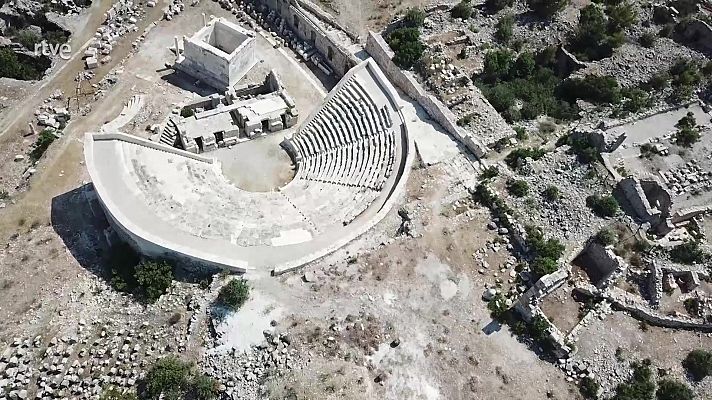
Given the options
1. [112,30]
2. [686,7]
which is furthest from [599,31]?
[112,30]

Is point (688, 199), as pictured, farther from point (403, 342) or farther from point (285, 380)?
point (285, 380)

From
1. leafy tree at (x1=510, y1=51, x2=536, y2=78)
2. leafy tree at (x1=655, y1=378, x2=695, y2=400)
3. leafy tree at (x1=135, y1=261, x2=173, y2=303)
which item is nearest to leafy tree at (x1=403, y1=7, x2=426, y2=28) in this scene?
leafy tree at (x1=510, y1=51, x2=536, y2=78)

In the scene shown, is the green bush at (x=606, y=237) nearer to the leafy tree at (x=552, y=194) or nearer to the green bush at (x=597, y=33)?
the leafy tree at (x=552, y=194)

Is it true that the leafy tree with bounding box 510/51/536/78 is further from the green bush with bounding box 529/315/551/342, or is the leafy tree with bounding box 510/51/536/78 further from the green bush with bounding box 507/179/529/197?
the green bush with bounding box 529/315/551/342

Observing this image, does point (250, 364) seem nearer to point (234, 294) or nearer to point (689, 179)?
point (234, 294)

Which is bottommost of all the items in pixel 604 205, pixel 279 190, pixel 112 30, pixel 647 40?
pixel 279 190

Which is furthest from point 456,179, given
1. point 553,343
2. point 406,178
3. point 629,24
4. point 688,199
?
point 629,24
